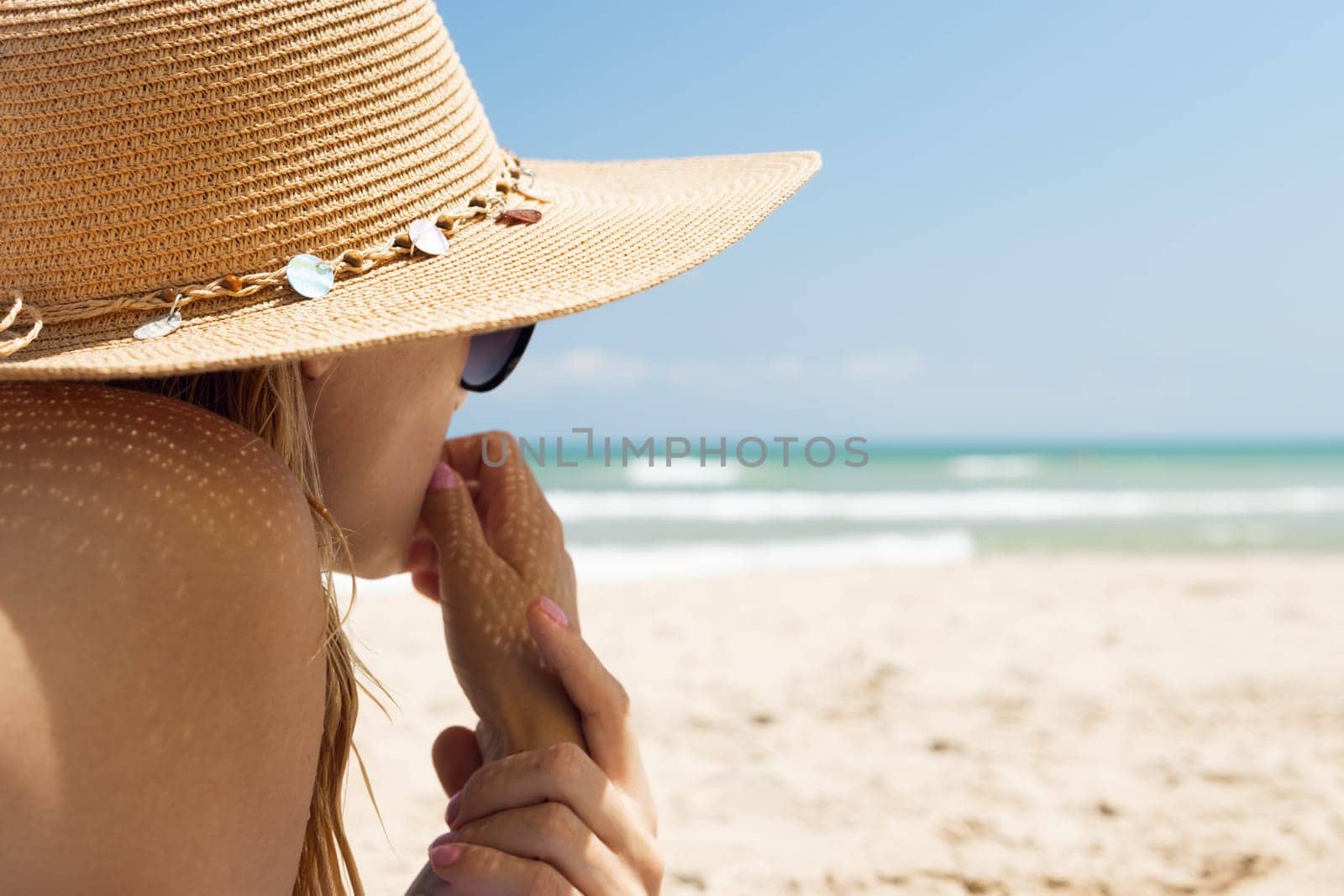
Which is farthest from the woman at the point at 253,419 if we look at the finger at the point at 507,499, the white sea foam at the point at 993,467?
the white sea foam at the point at 993,467

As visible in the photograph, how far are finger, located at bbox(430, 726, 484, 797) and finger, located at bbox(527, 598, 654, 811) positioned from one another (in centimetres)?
30

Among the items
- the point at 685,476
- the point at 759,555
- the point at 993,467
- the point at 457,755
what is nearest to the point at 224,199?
the point at 457,755

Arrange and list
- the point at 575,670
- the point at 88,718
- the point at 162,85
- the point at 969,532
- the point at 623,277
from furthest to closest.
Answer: the point at 969,532
the point at 575,670
the point at 623,277
the point at 162,85
the point at 88,718

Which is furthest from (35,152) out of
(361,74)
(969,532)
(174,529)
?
(969,532)

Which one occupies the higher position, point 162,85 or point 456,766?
point 162,85

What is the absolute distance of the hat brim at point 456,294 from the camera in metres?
0.97

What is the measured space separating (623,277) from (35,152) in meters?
0.60

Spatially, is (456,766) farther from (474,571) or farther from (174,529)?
(174,529)

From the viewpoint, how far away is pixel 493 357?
1.59 m

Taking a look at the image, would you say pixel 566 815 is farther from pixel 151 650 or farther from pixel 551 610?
pixel 151 650

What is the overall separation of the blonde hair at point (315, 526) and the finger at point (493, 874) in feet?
0.43

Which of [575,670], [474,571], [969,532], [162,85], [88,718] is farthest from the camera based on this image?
[969,532]

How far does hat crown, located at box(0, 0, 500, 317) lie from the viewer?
3.52ft

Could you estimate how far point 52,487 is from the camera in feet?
2.97
